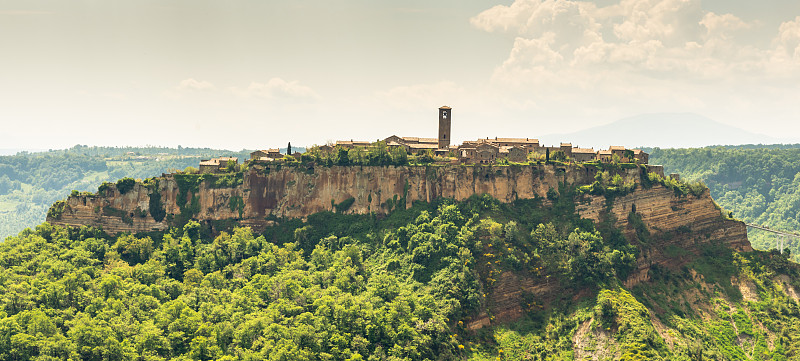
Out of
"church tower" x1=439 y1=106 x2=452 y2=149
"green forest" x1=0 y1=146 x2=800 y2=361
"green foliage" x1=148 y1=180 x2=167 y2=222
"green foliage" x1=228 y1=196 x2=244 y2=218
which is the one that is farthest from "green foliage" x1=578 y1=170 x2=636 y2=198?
"green foliage" x1=148 y1=180 x2=167 y2=222

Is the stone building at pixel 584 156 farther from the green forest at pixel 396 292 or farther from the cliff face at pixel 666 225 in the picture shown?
the cliff face at pixel 666 225

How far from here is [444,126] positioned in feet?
358

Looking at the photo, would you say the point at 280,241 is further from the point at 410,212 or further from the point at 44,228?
the point at 44,228

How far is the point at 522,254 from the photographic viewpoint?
288 feet

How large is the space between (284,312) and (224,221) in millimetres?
31705

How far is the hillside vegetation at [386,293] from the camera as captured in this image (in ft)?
228

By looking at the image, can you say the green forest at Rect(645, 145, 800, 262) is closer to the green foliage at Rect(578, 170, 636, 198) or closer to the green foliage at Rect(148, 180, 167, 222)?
the green foliage at Rect(578, 170, 636, 198)

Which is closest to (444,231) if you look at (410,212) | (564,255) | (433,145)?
(410,212)

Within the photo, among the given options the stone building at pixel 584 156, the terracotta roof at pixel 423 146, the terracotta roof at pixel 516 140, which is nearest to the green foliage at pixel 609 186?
the stone building at pixel 584 156

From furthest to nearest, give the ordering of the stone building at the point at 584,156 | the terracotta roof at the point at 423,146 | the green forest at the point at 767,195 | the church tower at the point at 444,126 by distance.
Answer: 1. the green forest at the point at 767,195
2. the church tower at the point at 444,126
3. the terracotta roof at the point at 423,146
4. the stone building at the point at 584,156

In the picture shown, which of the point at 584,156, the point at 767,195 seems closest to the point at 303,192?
the point at 584,156

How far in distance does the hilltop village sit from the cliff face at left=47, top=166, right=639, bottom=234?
3.23m

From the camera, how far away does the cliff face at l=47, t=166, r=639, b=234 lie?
97312 mm

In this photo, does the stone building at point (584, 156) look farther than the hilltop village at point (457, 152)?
Yes
